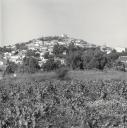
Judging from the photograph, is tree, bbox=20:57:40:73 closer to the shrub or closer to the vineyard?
the shrub

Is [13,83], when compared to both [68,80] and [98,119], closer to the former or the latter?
[68,80]

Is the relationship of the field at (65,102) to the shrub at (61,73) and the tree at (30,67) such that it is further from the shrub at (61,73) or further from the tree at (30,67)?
the tree at (30,67)

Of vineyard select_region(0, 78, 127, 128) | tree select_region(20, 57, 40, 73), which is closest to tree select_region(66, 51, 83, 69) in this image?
tree select_region(20, 57, 40, 73)

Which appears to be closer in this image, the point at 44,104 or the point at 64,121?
the point at 64,121

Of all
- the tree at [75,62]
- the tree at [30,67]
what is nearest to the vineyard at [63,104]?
the tree at [30,67]

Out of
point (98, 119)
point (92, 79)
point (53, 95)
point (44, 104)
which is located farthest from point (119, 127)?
point (92, 79)

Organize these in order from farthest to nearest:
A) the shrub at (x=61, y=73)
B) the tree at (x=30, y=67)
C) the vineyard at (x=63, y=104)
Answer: the tree at (x=30, y=67) → the shrub at (x=61, y=73) → the vineyard at (x=63, y=104)

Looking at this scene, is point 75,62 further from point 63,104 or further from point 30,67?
point 63,104

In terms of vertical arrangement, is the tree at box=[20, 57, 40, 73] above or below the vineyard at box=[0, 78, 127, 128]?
below

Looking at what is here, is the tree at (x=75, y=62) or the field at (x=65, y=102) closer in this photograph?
the field at (x=65, y=102)
